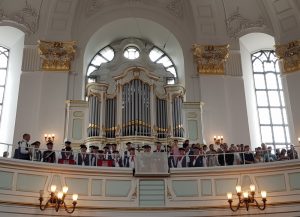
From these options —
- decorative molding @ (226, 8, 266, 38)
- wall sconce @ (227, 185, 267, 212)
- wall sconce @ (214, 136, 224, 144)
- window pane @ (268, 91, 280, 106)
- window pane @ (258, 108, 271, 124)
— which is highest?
decorative molding @ (226, 8, 266, 38)

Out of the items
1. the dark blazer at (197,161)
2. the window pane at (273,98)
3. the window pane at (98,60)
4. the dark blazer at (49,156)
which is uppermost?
the window pane at (98,60)

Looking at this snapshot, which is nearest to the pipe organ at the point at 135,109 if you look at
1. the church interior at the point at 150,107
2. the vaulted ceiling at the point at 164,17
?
the church interior at the point at 150,107

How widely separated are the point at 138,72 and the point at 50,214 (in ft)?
22.1

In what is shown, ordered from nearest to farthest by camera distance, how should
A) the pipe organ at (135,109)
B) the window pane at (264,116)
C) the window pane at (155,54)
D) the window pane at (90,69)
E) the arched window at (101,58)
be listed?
the pipe organ at (135,109)
the window pane at (264,116)
the window pane at (90,69)
the arched window at (101,58)
the window pane at (155,54)

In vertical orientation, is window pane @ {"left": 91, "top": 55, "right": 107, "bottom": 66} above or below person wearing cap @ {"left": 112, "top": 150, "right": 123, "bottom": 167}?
above

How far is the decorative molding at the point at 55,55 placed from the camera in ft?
60.5

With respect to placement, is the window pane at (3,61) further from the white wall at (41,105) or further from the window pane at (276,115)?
the window pane at (276,115)

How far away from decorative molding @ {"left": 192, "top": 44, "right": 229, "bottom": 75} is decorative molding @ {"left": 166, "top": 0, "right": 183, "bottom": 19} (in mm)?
1923

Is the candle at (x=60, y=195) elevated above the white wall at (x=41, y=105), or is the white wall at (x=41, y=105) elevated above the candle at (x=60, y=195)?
the white wall at (x=41, y=105)

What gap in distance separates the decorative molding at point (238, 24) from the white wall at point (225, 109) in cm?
216

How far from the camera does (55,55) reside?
18.5 m

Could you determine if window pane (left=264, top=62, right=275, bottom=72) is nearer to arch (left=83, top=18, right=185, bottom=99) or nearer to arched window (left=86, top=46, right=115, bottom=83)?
arch (left=83, top=18, right=185, bottom=99)

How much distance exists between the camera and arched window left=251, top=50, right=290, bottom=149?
62.6ft

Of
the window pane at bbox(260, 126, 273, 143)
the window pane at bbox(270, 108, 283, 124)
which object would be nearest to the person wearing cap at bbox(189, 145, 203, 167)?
the window pane at bbox(260, 126, 273, 143)
